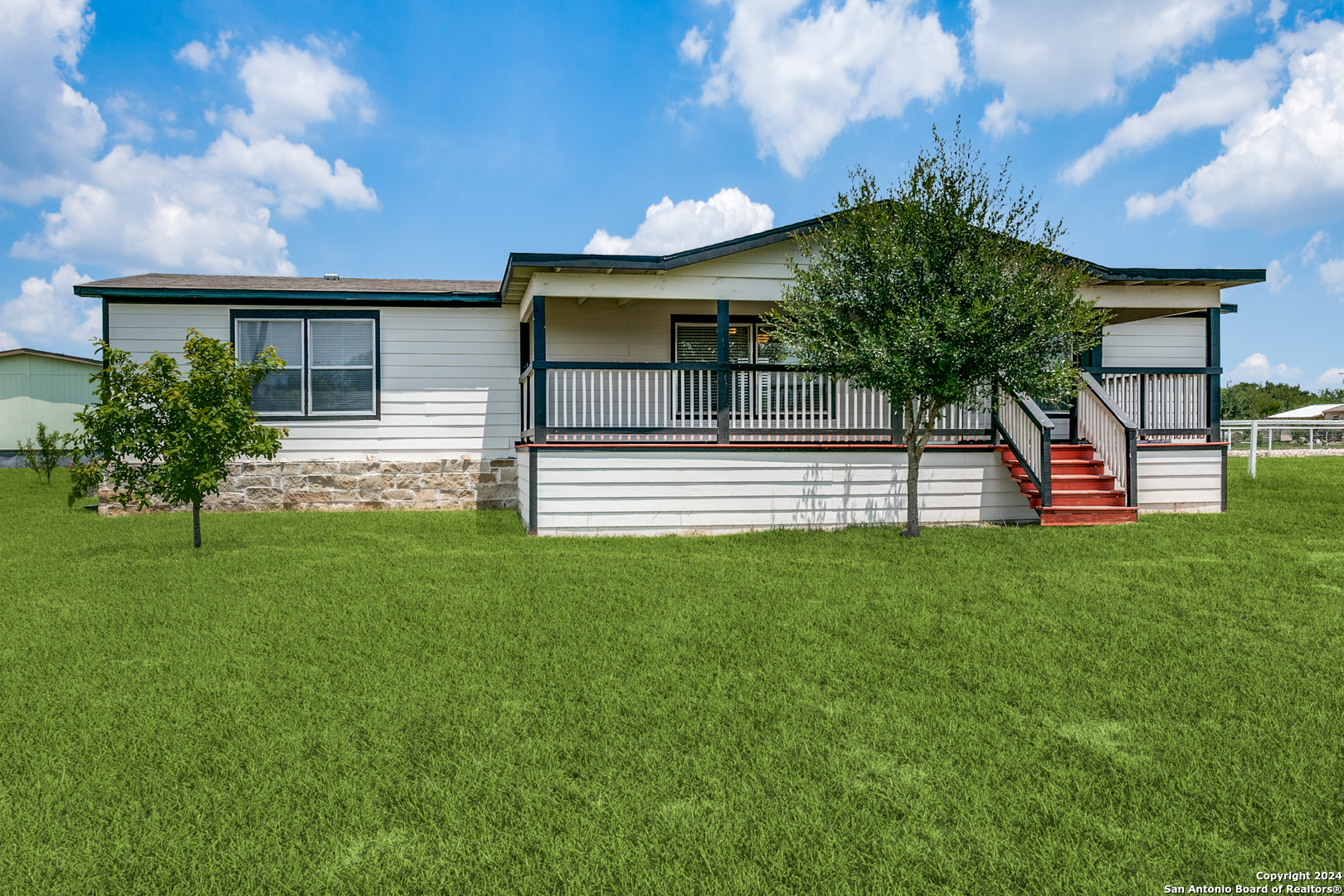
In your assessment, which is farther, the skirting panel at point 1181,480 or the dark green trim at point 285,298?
the dark green trim at point 285,298

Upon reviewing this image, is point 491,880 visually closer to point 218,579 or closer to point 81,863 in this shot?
point 81,863

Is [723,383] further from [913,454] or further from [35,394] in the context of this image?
[35,394]

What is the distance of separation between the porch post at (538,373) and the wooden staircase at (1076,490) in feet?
19.3

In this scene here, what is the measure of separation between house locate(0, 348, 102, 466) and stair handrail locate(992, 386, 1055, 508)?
2781 cm

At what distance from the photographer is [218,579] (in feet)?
20.5

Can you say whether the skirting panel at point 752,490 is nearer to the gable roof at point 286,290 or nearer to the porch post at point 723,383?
the porch post at point 723,383

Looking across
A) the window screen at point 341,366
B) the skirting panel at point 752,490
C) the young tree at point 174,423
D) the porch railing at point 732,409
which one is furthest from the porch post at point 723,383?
the window screen at point 341,366

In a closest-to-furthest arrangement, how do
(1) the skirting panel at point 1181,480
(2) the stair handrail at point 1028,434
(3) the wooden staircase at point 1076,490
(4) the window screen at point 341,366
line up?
(2) the stair handrail at point 1028,434 < (3) the wooden staircase at point 1076,490 < (1) the skirting panel at point 1181,480 < (4) the window screen at point 341,366

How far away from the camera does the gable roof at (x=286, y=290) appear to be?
33.7ft

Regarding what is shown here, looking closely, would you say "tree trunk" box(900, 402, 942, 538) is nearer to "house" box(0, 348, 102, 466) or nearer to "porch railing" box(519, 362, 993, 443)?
"porch railing" box(519, 362, 993, 443)

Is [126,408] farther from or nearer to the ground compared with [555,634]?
farther from the ground

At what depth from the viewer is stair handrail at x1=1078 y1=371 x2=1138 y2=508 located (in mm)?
9125

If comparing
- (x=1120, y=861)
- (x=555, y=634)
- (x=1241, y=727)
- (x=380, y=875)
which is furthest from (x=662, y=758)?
(x=1241, y=727)

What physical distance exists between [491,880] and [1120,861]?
1.89 metres
